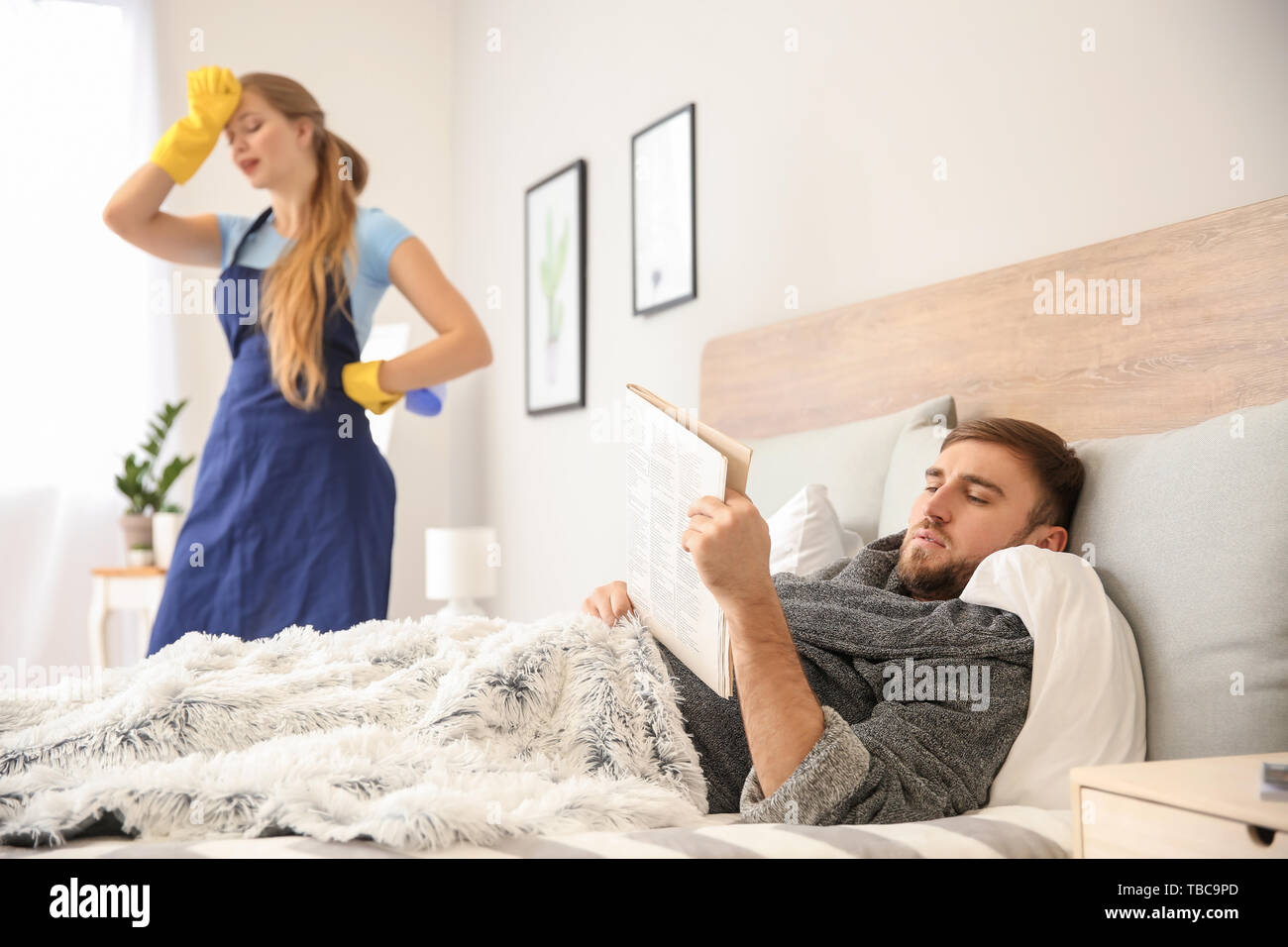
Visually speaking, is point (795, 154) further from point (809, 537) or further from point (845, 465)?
point (809, 537)

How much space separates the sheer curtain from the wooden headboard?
232 centimetres

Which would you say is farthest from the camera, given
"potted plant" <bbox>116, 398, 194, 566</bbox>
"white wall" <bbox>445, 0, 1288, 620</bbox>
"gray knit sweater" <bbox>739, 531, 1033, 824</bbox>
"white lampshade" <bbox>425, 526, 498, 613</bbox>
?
"potted plant" <bbox>116, 398, 194, 566</bbox>

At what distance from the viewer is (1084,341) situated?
1.51m

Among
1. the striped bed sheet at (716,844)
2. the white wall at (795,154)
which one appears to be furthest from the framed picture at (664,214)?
the striped bed sheet at (716,844)

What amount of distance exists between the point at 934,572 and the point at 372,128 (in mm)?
3143

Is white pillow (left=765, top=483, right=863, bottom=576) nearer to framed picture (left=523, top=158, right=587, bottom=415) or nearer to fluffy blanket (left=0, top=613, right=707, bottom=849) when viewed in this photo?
fluffy blanket (left=0, top=613, right=707, bottom=849)

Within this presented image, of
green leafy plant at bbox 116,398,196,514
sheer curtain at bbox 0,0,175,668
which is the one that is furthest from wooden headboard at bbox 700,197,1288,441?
sheer curtain at bbox 0,0,175,668

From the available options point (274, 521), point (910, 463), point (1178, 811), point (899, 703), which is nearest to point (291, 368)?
point (274, 521)

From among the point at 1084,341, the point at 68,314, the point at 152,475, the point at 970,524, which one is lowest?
the point at 970,524

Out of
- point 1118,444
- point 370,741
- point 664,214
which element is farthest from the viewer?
point 664,214

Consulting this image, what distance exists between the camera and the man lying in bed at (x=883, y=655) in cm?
100

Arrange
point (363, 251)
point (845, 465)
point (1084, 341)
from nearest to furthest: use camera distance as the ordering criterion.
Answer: point (1084, 341) < point (845, 465) < point (363, 251)

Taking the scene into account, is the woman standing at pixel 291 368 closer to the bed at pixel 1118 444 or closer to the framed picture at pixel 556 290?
the bed at pixel 1118 444

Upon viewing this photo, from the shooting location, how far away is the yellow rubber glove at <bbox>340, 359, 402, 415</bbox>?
6.81 ft
